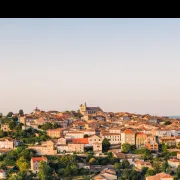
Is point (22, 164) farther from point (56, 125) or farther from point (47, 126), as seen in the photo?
point (56, 125)

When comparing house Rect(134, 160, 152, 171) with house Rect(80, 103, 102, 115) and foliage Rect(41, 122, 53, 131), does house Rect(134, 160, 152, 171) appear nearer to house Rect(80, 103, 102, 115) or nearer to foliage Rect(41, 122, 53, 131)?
foliage Rect(41, 122, 53, 131)

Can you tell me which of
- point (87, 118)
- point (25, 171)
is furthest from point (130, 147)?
point (87, 118)

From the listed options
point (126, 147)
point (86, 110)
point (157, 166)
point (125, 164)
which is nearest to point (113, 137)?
point (126, 147)

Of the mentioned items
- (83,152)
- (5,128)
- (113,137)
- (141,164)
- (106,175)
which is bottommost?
(106,175)
